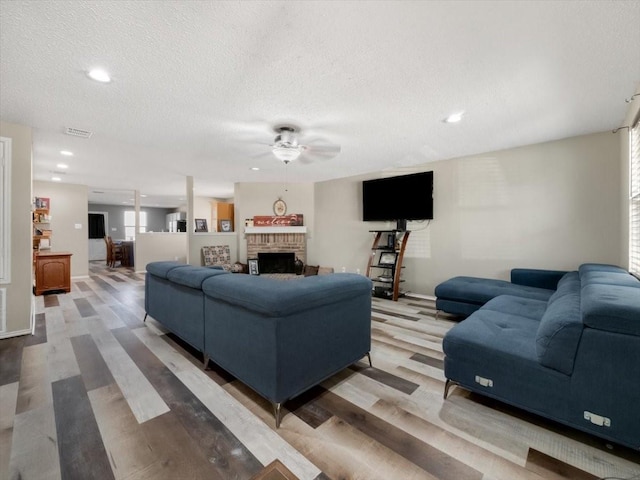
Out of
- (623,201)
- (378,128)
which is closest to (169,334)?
(378,128)

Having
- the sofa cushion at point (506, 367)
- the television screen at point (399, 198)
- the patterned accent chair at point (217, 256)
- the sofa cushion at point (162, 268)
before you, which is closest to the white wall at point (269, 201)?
the patterned accent chair at point (217, 256)

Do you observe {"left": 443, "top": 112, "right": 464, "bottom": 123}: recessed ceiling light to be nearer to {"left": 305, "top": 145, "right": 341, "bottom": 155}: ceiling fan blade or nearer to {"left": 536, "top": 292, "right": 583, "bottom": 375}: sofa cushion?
{"left": 305, "top": 145, "right": 341, "bottom": 155}: ceiling fan blade

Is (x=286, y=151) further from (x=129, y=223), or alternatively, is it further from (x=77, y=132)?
(x=129, y=223)

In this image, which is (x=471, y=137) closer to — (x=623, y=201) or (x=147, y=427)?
(x=623, y=201)

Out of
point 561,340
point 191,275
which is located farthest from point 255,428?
point 561,340

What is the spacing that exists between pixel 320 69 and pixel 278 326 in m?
1.81

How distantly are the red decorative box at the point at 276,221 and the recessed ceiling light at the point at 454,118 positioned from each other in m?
4.11

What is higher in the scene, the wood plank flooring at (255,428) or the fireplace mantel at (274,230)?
the fireplace mantel at (274,230)

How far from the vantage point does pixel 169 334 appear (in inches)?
118

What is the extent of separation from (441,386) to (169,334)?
9.00 feet

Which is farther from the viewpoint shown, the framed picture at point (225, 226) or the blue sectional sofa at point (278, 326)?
the framed picture at point (225, 226)

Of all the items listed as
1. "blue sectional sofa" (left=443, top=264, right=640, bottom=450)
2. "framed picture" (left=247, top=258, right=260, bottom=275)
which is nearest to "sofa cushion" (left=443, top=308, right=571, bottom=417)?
"blue sectional sofa" (left=443, top=264, right=640, bottom=450)

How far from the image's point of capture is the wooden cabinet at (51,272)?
487 cm

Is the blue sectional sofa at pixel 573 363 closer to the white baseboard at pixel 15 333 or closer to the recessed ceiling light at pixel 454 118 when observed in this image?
the recessed ceiling light at pixel 454 118
